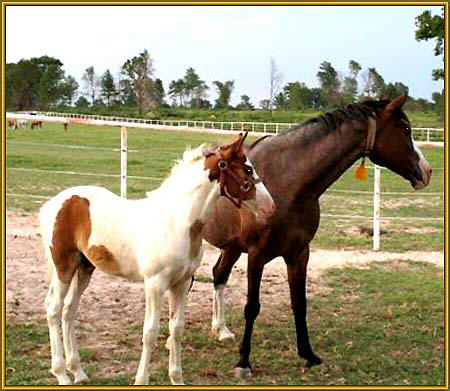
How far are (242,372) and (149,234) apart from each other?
121 centimetres

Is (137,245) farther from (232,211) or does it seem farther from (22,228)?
(22,228)

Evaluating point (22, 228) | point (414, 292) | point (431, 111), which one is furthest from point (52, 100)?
point (414, 292)

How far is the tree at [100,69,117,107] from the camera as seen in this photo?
206 ft

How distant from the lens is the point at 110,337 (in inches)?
194

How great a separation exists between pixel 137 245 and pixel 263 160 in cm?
125

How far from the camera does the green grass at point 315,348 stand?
165 inches

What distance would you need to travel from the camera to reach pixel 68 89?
5809 centimetres

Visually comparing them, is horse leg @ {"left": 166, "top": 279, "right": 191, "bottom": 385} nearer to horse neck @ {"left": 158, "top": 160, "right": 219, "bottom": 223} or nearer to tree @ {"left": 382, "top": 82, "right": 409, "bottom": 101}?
horse neck @ {"left": 158, "top": 160, "right": 219, "bottom": 223}

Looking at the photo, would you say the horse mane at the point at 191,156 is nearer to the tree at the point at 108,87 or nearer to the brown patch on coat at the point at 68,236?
Answer: the brown patch on coat at the point at 68,236

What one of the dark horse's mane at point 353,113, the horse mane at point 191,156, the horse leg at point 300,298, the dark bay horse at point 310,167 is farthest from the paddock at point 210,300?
the dark horse's mane at point 353,113

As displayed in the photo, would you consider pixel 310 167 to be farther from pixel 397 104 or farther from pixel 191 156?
pixel 191 156

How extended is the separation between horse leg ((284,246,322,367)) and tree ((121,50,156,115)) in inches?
1837

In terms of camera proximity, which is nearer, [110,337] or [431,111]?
[110,337]

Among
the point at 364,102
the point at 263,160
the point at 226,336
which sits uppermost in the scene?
the point at 364,102
